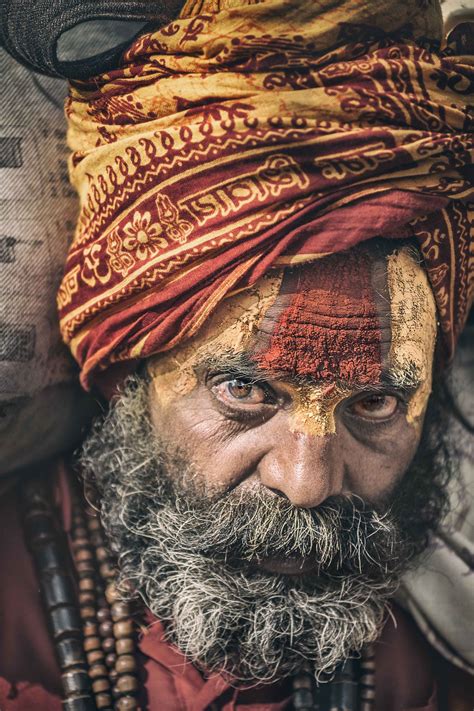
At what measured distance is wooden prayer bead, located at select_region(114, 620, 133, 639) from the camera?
2423 millimetres

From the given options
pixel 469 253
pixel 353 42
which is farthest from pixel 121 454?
pixel 353 42

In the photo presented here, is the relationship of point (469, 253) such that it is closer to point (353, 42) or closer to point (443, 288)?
point (443, 288)

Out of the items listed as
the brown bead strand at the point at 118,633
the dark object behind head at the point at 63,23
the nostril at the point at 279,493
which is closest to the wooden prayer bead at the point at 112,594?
the brown bead strand at the point at 118,633

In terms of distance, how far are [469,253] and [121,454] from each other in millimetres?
1070

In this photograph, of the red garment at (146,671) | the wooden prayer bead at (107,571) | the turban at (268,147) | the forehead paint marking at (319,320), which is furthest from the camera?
the wooden prayer bead at (107,571)

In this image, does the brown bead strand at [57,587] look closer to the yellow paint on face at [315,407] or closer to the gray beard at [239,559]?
the gray beard at [239,559]

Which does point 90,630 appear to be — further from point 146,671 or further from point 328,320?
point 328,320

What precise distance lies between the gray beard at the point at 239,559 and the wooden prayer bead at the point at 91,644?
0.15 metres

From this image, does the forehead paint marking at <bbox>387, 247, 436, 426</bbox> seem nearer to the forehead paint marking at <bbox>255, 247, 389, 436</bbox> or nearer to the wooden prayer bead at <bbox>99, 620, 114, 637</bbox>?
the forehead paint marking at <bbox>255, 247, 389, 436</bbox>

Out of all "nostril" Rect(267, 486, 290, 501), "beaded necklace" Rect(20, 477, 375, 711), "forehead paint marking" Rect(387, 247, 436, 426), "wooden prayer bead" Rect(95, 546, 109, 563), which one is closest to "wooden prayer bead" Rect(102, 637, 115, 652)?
"beaded necklace" Rect(20, 477, 375, 711)

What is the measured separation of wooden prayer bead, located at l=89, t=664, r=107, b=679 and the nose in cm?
70

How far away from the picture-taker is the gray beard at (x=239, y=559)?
2199 mm

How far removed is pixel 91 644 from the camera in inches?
94.0

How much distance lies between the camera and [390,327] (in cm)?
214
